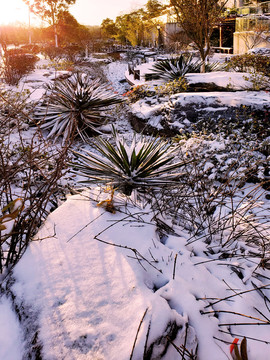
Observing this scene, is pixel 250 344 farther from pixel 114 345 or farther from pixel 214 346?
pixel 114 345

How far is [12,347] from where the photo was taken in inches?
41.1

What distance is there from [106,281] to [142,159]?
1.94m

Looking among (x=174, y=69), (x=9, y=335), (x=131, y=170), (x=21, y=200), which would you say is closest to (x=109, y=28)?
(x=174, y=69)

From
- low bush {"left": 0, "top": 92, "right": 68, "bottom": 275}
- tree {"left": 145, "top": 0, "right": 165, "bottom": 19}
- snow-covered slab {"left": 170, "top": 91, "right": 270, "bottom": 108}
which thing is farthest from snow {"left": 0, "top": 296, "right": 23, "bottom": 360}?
tree {"left": 145, "top": 0, "right": 165, "bottom": 19}

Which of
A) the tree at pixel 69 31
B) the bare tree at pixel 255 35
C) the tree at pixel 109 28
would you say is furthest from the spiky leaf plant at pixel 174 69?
the tree at pixel 109 28

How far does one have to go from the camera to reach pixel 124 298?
120 centimetres

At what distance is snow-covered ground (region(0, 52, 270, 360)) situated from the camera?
1041 mm

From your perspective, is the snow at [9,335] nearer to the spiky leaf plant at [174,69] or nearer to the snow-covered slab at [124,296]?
the snow-covered slab at [124,296]

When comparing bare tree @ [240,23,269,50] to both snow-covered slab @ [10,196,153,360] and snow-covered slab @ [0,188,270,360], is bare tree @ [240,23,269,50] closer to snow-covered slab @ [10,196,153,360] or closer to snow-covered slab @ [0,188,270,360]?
snow-covered slab @ [0,188,270,360]

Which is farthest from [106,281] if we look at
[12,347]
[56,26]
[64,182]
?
[56,26]

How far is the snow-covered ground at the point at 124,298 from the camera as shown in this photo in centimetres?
104

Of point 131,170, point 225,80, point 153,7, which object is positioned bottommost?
point 131,170

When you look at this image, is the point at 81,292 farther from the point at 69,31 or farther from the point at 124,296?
the point at 69,31

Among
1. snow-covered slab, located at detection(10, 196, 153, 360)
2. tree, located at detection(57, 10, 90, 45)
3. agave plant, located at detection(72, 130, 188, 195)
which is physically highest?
tree, located at detection(57, 10, 90, 45)
